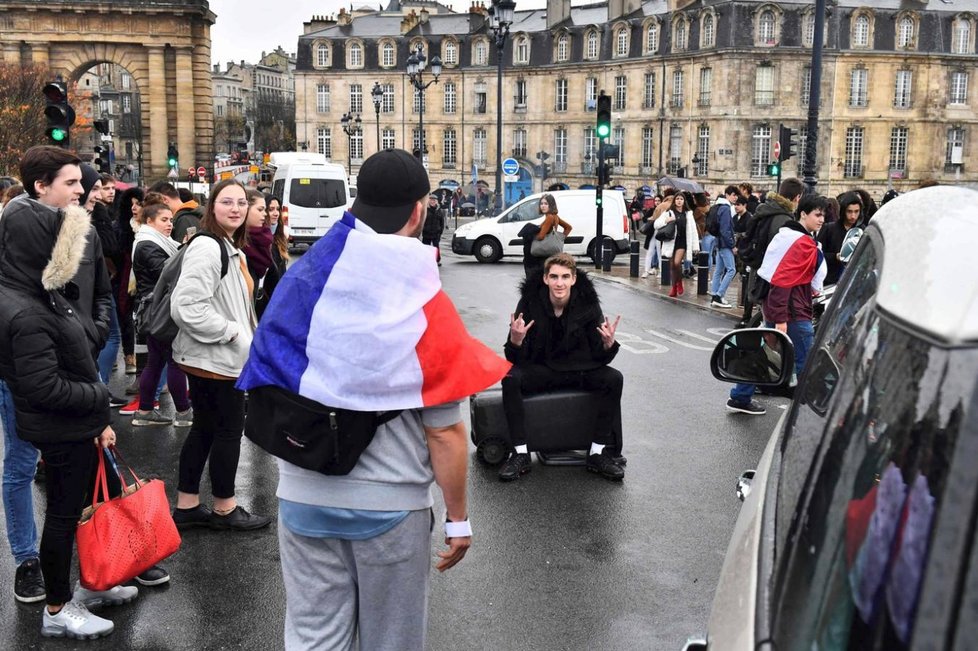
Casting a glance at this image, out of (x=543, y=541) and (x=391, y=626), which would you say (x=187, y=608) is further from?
(x=391, y=626)

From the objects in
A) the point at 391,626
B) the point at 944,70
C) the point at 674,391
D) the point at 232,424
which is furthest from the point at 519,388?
the point at 944,70

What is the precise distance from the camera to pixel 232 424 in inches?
221

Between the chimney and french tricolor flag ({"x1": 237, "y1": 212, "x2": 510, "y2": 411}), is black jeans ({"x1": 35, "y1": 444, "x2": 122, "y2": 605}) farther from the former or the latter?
the chimney

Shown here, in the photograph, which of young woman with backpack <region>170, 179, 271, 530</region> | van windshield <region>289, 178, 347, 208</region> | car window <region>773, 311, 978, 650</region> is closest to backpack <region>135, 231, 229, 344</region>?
young woman with backpack <region>170, 179, 271, 530</region>

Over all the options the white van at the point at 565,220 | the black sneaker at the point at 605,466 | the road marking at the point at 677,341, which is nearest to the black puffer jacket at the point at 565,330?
the black sneaker at the point at 605,466

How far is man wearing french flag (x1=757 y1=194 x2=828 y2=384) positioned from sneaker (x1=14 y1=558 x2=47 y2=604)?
18.9ft

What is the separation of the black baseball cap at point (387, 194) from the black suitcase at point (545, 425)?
4.09 m

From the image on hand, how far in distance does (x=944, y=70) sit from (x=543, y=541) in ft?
213

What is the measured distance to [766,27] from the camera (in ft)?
197

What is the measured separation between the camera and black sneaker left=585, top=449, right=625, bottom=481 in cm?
684

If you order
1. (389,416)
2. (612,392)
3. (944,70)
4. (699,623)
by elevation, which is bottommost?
(699,623)

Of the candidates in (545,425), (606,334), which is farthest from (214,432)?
(606,334)

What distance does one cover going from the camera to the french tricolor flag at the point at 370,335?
9.02 feet

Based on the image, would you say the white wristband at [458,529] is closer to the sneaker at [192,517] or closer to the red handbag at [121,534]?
the red handbag at [121,534]
